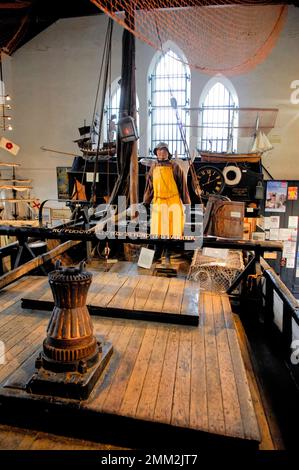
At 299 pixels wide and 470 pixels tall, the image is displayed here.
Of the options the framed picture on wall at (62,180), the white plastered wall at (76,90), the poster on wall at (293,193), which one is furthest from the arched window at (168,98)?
the poster on wall at (293,193)

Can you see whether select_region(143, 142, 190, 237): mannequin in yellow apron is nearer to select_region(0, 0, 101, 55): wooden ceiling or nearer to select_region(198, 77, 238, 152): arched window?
select_region(198, 77, 238, 152): arched window

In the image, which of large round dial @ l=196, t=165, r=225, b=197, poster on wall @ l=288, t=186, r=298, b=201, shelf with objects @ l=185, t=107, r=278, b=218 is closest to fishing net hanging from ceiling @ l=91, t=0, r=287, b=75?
shelf with objects @ l=185, t=107, r=278, b=218

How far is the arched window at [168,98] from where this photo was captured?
955 centimetres

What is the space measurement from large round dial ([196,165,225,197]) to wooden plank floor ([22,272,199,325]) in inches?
178

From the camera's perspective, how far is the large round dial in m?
7.35

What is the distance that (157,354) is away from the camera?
2064 millimetres

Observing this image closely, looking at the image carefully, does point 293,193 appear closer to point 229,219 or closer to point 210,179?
point 210,179

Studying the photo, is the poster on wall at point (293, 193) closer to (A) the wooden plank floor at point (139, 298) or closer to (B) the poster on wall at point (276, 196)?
(B) the poster on wall at point (276, 196)

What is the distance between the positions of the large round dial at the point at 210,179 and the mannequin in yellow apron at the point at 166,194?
2819mm

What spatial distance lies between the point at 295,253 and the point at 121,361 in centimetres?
823

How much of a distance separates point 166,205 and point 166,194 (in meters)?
0.15
